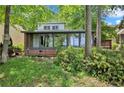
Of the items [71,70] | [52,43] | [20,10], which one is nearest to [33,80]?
[71,70]

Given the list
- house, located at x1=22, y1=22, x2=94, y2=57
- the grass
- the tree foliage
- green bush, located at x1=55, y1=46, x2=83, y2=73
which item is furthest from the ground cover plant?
house, located at x1=22, y1=22, x2=94, y2=57

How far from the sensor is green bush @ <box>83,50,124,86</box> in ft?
31.2

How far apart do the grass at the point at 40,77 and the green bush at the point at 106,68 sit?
1.17ft

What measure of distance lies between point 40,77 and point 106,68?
210cm

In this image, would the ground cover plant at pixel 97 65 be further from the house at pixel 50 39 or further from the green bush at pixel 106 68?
the house at pixel 50 39

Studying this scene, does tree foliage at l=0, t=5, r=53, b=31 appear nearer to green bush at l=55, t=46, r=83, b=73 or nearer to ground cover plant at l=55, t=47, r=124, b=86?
A: green bush at l=55, t=46, r=83, b=73

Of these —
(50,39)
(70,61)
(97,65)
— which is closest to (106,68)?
(97,65)

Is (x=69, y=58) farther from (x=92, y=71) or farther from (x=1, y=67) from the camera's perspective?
(x=1, y=67)

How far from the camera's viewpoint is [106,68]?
9.62 metres

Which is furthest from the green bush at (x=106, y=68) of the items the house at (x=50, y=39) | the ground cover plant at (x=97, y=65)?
the house at (x=50, y=39)

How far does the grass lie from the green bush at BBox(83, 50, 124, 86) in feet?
1.17

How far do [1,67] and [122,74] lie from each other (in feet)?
11.4

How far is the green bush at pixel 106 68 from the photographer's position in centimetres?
952

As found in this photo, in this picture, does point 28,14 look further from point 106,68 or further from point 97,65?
point 106,68
